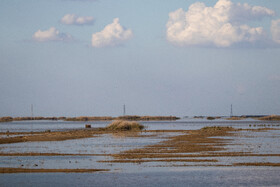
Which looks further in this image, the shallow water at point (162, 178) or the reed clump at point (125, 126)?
Answer: the reed clump at point (125, 126)

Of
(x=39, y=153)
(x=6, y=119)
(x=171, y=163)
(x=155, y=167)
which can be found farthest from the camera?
(x=6, y=119)

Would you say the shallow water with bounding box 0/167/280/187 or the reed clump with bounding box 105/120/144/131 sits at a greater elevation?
the reed clump with bounding box 105/120/144/131

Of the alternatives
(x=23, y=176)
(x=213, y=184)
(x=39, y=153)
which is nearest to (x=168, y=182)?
(x=213, y=184)

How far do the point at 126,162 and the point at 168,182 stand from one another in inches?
288

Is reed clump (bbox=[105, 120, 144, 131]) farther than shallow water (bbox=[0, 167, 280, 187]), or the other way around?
reed clump (bbox=[105, 120, 144, 131])

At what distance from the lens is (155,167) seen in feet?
82.1

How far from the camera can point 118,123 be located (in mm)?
79062

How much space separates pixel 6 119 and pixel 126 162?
587 ft

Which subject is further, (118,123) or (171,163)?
(118,123)

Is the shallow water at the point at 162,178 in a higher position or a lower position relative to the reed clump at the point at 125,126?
lower

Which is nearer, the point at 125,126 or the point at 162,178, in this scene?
the point at 162,178

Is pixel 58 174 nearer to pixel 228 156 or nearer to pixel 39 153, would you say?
pixel 39 153

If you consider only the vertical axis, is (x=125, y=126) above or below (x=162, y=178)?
above

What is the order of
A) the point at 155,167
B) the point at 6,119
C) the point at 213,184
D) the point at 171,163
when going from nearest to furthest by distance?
the point at 213,184 < the point at 155,167 < the point at 171,163 < the point at 6,119
